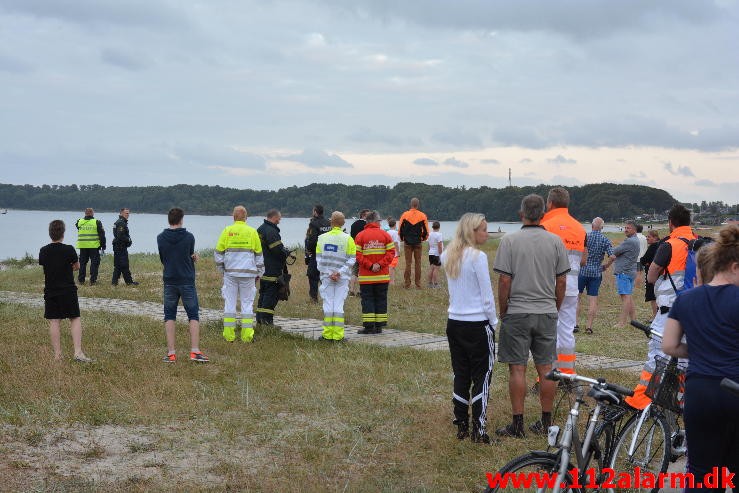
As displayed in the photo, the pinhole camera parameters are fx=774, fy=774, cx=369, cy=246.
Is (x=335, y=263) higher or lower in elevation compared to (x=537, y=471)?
higher

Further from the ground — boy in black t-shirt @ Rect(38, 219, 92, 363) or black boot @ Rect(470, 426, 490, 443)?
boy in black t-shirt @ Rect(38, 219, 92, 363)

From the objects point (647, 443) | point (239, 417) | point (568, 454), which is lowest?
point (239, 417)

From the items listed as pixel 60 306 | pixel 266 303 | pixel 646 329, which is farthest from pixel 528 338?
pixel 266 303

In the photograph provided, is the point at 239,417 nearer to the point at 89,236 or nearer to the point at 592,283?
the point at 592,283

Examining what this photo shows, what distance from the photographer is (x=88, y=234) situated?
18.9 meters

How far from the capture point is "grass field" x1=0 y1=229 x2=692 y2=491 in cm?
591

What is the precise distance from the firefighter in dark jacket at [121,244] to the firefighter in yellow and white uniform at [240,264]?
777 cm

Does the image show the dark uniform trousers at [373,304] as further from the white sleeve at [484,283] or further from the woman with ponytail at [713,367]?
the woman with ponytail at [713,367]

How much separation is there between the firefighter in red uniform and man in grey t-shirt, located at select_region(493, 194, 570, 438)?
18.7 feet

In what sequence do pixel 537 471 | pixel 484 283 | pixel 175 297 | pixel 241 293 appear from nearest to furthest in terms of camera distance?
pixel 537 471
pixel 484 283
pixel 175 297
pixel 241 293

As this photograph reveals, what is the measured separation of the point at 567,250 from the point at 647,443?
3.03 m

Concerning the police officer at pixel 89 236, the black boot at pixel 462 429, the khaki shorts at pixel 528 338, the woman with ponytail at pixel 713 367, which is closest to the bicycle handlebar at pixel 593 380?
the woman with ponytail at pixel 713 367

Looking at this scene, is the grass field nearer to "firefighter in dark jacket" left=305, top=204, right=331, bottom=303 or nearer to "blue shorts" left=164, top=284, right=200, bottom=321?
"blue shorts" left=164, top=284, right=200, bottom=321

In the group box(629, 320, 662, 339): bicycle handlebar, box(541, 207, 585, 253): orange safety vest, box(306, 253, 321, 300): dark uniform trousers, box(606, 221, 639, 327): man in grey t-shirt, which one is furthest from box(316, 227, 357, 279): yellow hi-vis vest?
box(629, 320, 662, 339): bicycle handlebar
